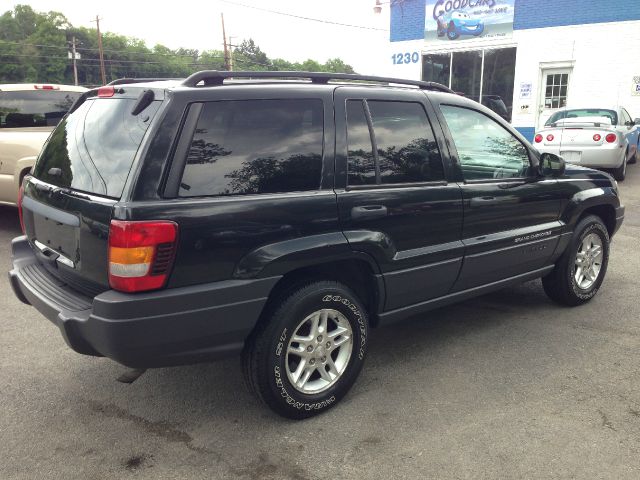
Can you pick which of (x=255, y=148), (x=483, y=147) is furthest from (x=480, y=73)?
(x=255, y=148)

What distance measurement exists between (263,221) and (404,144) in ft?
3.94

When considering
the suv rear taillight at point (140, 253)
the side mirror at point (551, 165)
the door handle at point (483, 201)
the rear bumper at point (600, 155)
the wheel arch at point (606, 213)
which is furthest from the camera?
the rear bumper at point (600, 155)

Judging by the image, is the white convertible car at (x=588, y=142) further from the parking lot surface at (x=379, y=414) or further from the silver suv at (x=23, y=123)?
the silver suv at (x=23, y=123)

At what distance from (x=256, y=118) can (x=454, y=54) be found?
1928 cm

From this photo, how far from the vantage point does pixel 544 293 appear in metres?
5.23

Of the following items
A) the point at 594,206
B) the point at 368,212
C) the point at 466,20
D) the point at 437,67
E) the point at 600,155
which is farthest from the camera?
the point at 437,67

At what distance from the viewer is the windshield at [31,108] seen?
23.4 ft

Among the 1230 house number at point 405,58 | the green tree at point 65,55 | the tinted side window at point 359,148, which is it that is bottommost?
the tinted side window at point 359,148

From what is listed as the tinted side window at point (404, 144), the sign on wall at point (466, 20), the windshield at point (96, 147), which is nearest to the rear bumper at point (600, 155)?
the tinted side window at point (404, 144)

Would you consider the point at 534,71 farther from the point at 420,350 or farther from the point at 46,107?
the point at 420,350

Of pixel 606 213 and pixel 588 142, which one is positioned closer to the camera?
pixel 606 213

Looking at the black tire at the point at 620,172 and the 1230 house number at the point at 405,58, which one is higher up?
the 1230 house number at the point at 405,58

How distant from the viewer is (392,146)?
3.44 m

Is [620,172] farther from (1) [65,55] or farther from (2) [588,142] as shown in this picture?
(1) [65,55]
